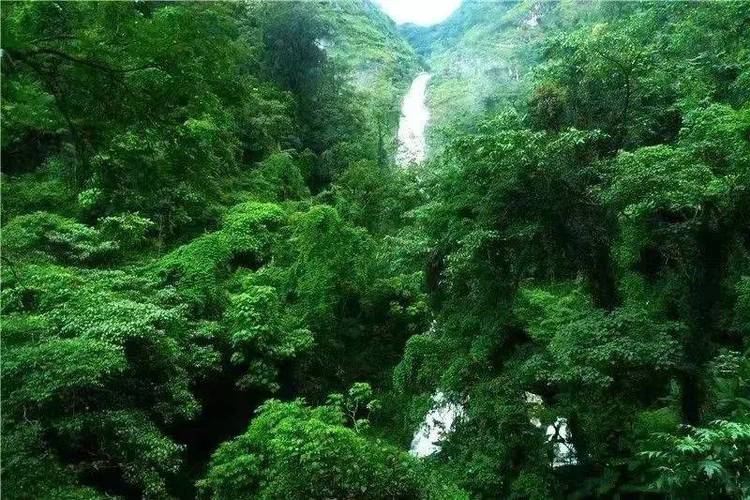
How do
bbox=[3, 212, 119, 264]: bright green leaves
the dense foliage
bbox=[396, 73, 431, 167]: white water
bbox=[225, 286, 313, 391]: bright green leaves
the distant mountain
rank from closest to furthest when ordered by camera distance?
1. the dense foliage
2. bbox=[3, 212, 119, 264]: bright green leaves
3. bbox=[225, 286, 313, 391]: bright green leaves
4. the distant mountain
5. bbox=[396, 73, 431, 167]: white water

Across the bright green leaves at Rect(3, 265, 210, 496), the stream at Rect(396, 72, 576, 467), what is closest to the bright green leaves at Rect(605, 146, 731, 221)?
the stream at Rect(396, 72, 576, 467)

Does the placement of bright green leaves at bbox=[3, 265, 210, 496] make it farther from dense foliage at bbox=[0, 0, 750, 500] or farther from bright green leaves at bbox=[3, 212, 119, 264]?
bright green leaves at bbox=[3, 212, 119, 264]

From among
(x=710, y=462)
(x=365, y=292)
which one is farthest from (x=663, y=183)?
(x=365, y=292)

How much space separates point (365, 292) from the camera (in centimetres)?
1228

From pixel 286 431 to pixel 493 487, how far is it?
9.80 feet

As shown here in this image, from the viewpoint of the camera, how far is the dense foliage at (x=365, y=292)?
3.90m

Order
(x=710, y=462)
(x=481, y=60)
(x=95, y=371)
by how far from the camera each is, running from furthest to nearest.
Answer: (x=481, y=60)
(x=95, y=371)
(x=710, y=462)

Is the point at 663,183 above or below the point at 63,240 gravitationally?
below

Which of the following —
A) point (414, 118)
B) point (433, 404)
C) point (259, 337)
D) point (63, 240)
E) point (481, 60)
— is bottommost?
point (433, 404)

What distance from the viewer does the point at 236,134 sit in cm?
1579

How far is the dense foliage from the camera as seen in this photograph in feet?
12.8

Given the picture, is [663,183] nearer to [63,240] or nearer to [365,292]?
[365,292]

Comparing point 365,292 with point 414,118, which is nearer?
point 365,292

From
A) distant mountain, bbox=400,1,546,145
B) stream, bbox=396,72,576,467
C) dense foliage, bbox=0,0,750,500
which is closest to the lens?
dense foliage, bbox=0,0,750,500
